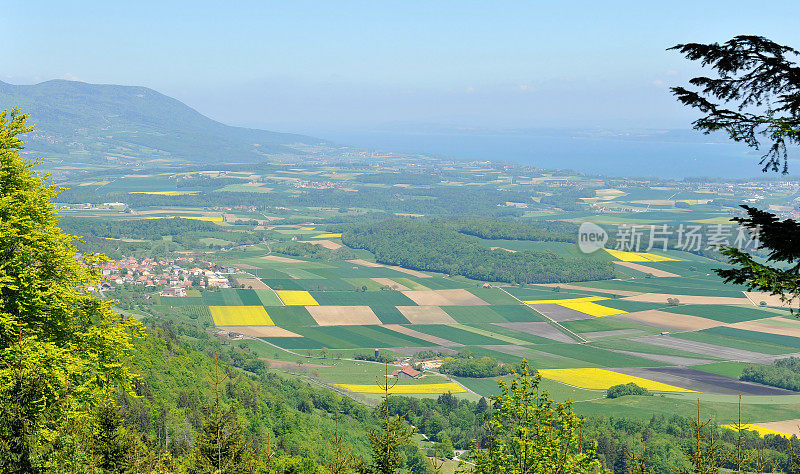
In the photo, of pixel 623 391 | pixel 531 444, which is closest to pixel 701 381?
pixel 623 391

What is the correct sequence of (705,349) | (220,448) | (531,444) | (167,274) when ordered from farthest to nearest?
1. (167,274)
2. (705,349)
3. (220,448)
4. (531,444)

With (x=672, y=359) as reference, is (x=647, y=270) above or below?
above

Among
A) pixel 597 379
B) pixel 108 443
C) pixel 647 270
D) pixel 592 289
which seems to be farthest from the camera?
pixel 647 270

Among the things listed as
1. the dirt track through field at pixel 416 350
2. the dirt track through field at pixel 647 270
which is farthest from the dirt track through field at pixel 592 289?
the dirt track through field at pixel 416 350

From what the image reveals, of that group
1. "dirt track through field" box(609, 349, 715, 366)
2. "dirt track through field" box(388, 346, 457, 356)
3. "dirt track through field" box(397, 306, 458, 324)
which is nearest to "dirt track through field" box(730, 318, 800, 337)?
"dirt track through field" box(609, 349, 715, 366)

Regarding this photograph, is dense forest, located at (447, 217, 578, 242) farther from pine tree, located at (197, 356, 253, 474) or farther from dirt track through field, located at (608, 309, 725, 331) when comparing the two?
pine tree, located at (197, 356, 253, 474)

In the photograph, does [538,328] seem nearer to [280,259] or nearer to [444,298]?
[444,298]
